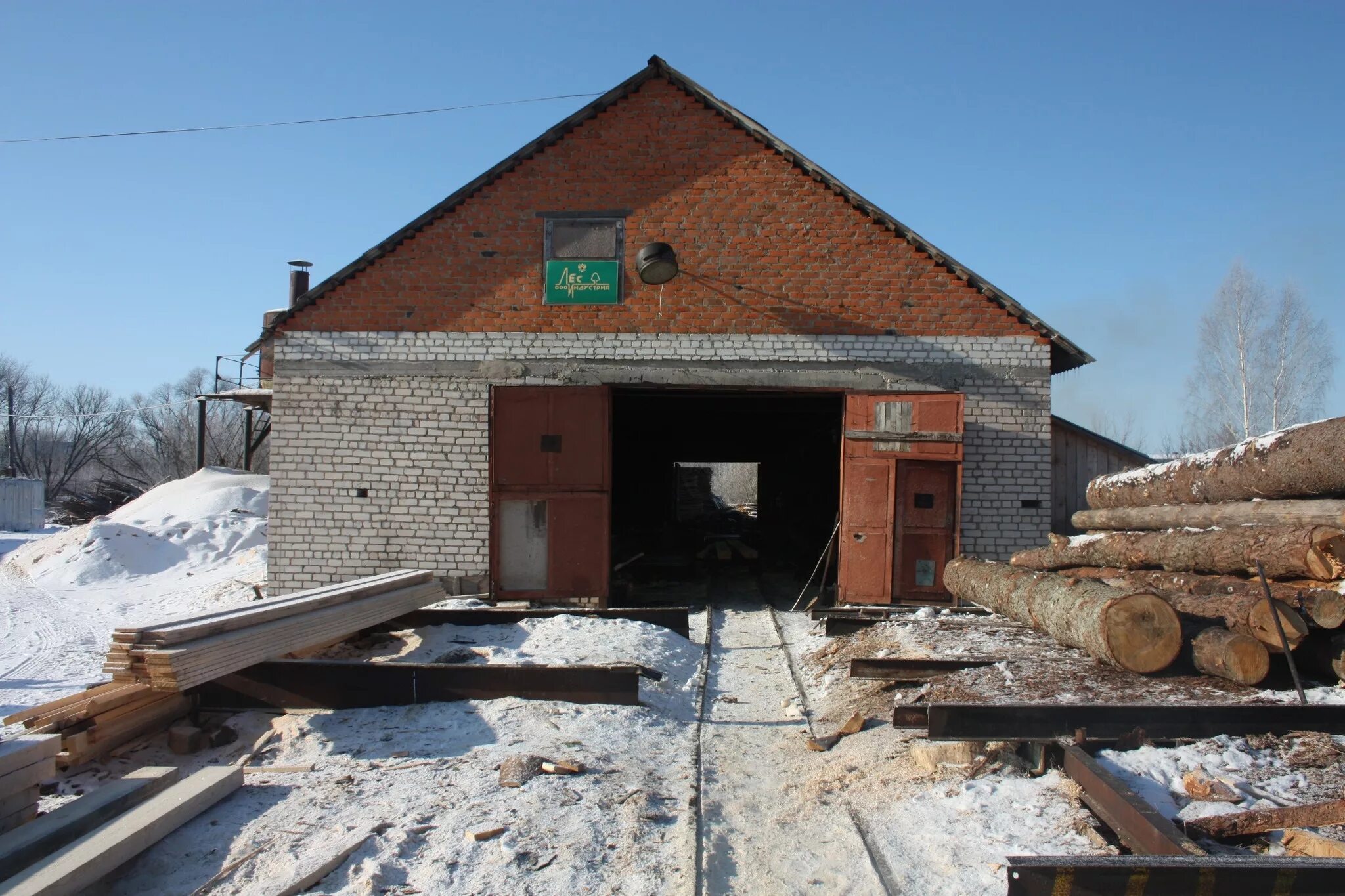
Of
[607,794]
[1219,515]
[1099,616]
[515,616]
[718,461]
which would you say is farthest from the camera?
[718,461]

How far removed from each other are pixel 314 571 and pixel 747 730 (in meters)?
7.01

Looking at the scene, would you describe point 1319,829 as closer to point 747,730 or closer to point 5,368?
point 747,730

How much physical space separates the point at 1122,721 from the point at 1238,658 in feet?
4.98

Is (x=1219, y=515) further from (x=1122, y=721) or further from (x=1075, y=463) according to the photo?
(x=1075, y=463)

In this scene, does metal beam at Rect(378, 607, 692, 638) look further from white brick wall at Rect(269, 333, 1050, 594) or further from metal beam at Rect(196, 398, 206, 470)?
metal beam at Rect(196, 398, 206, 470)

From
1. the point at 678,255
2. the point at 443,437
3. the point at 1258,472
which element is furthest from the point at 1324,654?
the point at 443,437

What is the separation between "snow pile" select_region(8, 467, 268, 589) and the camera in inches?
635

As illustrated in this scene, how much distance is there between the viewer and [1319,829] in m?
3.98

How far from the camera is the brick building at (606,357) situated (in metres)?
11.3

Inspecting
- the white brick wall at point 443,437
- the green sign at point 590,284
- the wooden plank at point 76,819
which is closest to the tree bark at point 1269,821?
the wooden plank at point 76,819

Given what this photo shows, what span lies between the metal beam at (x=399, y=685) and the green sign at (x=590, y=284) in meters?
5.89

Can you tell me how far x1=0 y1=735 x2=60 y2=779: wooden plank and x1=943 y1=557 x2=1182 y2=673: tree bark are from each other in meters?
6.75

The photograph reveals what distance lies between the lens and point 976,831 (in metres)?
4.47

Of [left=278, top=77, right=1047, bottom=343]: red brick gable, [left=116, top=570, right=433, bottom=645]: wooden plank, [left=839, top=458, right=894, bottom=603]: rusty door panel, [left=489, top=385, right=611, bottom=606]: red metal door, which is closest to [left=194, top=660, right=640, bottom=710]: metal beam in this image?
[left=116, top=570, right=433, bottom=645]: wooden plank
